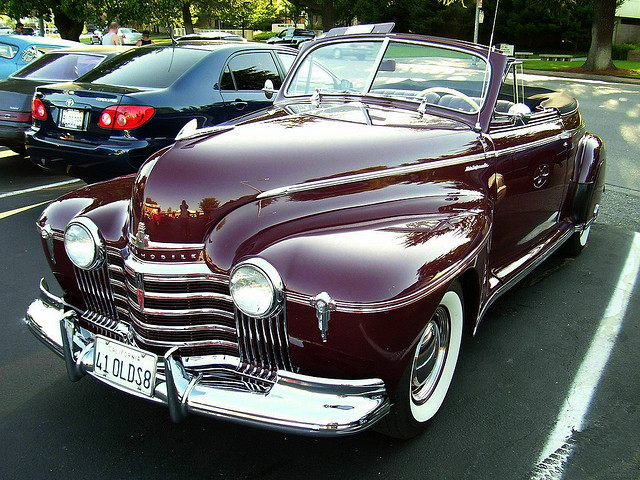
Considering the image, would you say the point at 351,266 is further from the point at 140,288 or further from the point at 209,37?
the point at 209,37

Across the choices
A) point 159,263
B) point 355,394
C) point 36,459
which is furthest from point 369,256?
point 36,459

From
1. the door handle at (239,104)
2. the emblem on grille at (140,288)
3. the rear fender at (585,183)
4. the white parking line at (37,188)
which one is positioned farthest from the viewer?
the white parking line at (37,188)

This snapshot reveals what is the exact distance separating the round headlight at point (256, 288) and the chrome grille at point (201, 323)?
0.08m

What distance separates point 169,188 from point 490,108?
2.03 m

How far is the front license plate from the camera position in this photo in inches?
97.7

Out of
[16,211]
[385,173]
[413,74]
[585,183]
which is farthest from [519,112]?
[16,211]

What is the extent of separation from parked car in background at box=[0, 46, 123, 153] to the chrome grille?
558 cm

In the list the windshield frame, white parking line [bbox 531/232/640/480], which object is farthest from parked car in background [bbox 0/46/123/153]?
white parking line [bbox 531/232/640/480]

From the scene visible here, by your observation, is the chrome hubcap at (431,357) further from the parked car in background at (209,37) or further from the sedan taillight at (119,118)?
the parked car in background at (209,37)

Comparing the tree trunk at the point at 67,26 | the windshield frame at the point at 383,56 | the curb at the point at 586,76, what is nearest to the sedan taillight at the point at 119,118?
the windshield frame at the point at 383,56

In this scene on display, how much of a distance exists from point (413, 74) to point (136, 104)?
9.46 feet

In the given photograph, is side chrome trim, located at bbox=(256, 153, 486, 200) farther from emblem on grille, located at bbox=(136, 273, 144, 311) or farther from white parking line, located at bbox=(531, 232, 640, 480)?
white parking line, located at bbox=(531, 232, 640, 480)

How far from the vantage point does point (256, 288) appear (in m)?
2.41

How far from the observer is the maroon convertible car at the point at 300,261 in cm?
237
